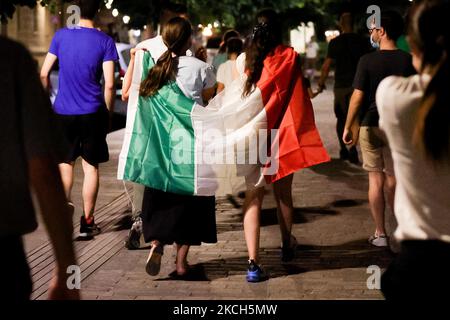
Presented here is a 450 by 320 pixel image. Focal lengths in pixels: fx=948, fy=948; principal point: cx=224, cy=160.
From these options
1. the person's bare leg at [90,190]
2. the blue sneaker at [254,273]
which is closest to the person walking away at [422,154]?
the blue sneaker at [254,273]

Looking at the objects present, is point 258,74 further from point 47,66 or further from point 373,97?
point 47,66

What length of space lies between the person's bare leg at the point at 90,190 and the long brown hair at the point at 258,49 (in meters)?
1.92

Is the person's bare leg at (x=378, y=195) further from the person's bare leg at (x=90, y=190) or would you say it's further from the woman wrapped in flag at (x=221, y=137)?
the person's bare leg at (x=90, y=190)

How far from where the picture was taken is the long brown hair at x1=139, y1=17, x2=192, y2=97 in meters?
6.35

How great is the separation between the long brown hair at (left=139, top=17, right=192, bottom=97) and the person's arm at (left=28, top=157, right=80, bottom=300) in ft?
12.0

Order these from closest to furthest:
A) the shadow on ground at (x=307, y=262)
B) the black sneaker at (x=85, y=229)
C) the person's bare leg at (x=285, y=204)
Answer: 1. the shadow on ground at (x=307, y=262)
2. the person's bare leg at (x=285, y=204)
3. the black sneaker at (x=85, y=229)

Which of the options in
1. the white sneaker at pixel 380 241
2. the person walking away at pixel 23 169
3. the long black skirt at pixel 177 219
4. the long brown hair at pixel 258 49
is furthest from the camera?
the white sneaker at pixel 380 241

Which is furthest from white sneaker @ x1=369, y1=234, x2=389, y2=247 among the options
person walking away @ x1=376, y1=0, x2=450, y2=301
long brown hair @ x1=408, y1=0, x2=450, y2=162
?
long brown hair @ x1=408, y1=0, x2=450, y2=162

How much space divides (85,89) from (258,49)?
1.83 metres

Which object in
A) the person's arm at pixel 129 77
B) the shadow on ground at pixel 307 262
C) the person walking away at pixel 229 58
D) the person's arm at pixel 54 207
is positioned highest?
the person walking away at pixel 229 58

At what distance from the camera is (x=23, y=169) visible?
2.71m

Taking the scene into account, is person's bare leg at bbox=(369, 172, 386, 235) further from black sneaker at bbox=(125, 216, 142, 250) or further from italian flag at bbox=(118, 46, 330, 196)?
black sneaker at bbox=(125, 216, 142, 250)

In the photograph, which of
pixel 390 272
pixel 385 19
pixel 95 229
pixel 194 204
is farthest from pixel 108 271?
pixel 390 272

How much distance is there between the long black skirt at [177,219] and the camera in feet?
20.8
